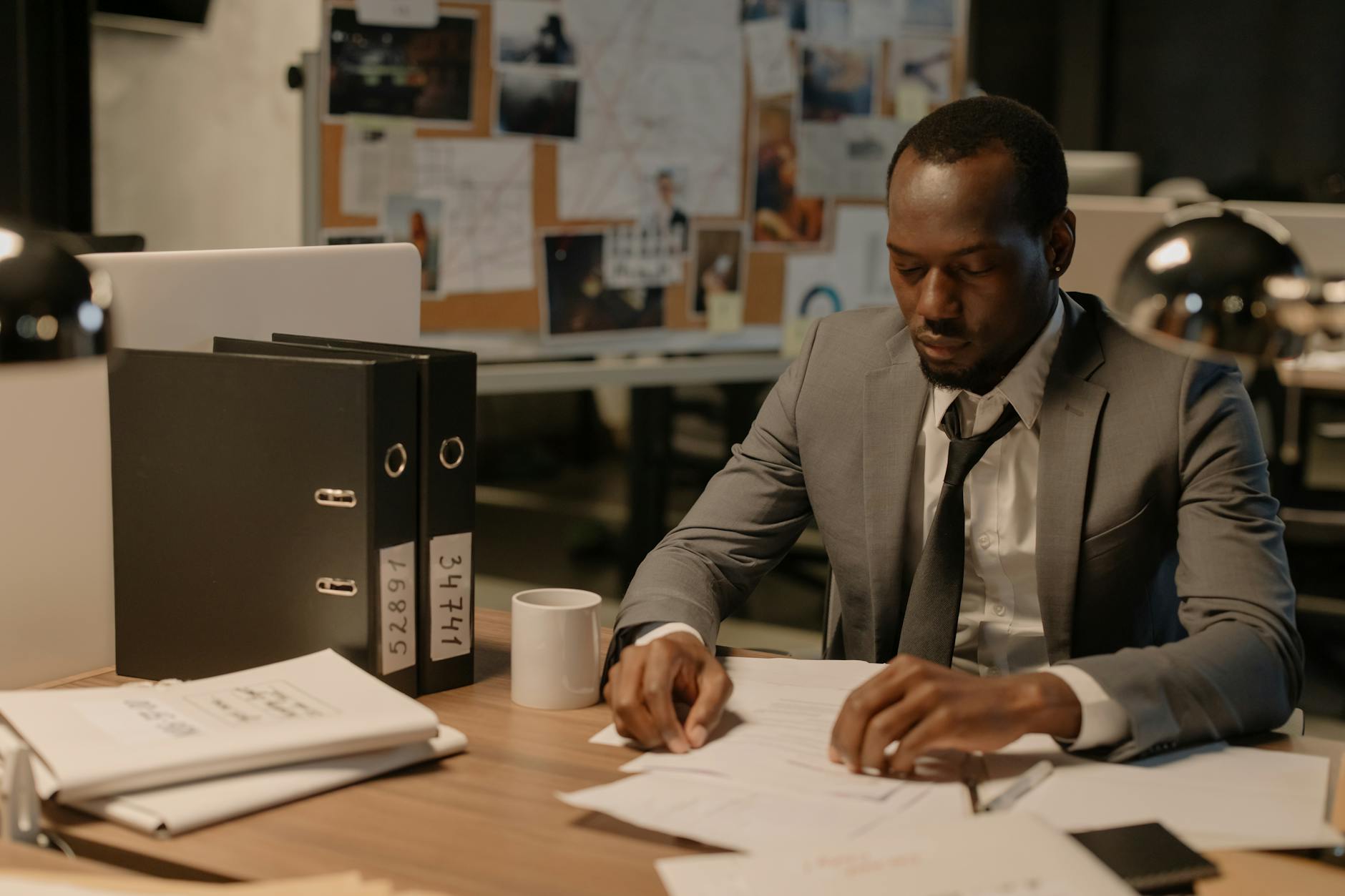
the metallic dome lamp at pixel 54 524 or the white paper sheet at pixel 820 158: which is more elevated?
the white paper sheet at pixel 820 158

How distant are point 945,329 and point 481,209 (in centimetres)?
176

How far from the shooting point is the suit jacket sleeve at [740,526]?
4.80ft

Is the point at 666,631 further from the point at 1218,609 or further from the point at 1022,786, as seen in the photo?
the point at 1218,609

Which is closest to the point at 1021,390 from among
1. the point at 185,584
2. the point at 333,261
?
the point at 333,261

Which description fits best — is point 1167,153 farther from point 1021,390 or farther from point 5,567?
point 5,567

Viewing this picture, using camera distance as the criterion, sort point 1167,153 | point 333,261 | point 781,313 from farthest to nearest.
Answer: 1. point 1167,153
2. point 781,313
3. point 333,261

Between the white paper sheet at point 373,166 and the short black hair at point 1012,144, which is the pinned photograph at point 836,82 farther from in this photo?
the short black hair at point 1012,144

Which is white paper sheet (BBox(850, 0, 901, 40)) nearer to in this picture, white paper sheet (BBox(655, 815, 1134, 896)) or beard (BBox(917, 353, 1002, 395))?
beard (BBox(917, 353, 1002, 395))

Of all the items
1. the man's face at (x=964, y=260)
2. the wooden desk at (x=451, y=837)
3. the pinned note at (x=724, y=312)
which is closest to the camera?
the wooden desk at (x=451, y=837)

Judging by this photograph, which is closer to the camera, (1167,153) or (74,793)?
(74,793)

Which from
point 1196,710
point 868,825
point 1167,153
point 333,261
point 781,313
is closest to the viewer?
point 868,825

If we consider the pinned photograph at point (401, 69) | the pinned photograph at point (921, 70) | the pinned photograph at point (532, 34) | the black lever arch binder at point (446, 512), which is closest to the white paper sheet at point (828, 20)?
the pinned photograph at point (921, 70)

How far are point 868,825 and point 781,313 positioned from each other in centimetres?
260

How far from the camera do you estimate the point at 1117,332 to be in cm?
157
